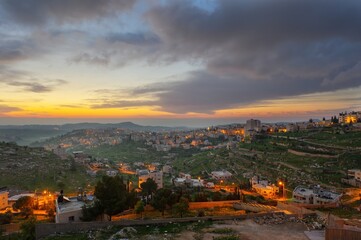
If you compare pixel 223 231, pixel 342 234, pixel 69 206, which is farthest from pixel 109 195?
pixel 342 234

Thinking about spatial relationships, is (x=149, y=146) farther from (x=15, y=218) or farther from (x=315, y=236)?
(x=315, y=236)

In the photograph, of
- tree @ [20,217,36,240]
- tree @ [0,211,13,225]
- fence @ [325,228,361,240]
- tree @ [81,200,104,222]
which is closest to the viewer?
fence @ [325,228,361,240]

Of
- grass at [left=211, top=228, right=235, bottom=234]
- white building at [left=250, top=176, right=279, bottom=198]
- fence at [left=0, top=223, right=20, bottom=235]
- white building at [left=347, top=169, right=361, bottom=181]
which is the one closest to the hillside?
fence at [left=0, top=223, right=20, bottom=235]

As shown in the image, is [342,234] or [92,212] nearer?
[342,234]

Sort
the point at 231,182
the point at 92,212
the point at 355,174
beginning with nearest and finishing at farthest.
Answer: the point at 92,212, the point at 355,174, the point at 231,182

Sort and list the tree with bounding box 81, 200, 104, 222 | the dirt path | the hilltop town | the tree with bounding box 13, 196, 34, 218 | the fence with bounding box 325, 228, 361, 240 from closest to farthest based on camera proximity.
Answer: the fence with bounding box 325, 228, 361, 240
the dirt path
the tree with bounding box 81, 200, 104, 222
the hilltop town
the tree with bounding box 13, 196, 34, 218

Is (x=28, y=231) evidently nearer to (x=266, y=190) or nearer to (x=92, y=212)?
(x=92, y=212)

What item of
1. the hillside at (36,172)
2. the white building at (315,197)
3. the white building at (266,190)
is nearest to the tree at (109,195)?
the white building at (315,197)

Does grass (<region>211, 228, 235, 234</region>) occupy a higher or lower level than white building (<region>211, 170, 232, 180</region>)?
higher

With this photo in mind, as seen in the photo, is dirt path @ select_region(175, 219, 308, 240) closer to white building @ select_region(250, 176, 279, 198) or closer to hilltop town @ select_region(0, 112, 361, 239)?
hilltop town @ select_region(0, 112, 361, 239)

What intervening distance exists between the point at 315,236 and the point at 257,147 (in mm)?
60083

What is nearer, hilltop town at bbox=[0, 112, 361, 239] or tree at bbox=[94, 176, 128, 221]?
tree at bbox=[94, 176, 128, 221]

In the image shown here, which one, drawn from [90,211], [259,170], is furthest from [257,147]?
[90,211]

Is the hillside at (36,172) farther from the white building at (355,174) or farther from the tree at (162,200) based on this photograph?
the white building at (355,174)
